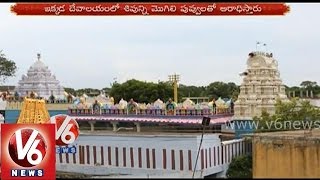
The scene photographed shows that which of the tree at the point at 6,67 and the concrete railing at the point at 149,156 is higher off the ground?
the tree at the point at 6,67

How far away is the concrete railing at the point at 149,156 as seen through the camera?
22828 millimetres

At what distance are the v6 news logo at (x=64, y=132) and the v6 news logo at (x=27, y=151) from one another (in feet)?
44.4

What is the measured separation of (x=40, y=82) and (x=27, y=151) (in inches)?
1615

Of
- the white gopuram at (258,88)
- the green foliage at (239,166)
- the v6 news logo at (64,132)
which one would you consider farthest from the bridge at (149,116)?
the v6 news logo at (64,132)

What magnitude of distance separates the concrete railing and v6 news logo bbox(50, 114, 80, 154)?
3.34 feet

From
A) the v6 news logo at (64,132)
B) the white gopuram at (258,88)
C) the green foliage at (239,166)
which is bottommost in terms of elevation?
the green foliage at (239,166)

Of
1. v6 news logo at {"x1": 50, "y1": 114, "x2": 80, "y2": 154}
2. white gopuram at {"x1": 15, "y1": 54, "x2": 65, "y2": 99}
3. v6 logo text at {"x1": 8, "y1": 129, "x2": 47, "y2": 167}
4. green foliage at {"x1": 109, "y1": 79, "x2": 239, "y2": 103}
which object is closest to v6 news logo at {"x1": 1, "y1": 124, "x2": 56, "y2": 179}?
v6 logo text at {"x1": 8, "y1": 129, "x2": 47, "y2": 167}

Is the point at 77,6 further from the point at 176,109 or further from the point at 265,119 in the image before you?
the point at 176,109

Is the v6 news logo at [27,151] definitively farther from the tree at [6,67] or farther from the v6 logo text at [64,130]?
the tree at [6,67]

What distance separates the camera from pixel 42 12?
12.8m

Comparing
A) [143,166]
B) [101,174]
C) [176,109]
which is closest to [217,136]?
[143,166]

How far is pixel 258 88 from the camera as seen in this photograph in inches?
1287

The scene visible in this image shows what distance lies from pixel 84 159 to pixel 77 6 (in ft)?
47.4

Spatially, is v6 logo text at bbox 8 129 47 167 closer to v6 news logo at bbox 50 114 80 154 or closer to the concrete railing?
v6 news logo at bbox 50 114 80 154
